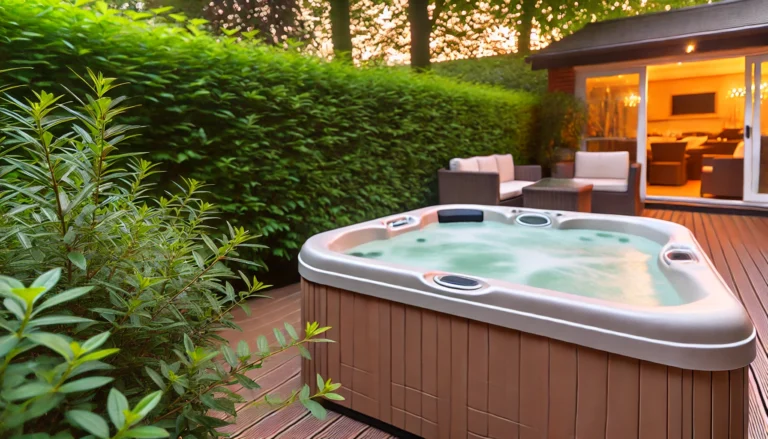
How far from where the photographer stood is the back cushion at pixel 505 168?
698 cm

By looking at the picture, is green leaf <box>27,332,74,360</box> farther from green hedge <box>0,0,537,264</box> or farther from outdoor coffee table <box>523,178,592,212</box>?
outdoor coffee table <box>523,178,592,212</box>

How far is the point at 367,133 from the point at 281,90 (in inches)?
48.0

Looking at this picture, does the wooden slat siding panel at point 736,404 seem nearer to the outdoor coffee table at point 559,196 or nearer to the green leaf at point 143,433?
the green leaf at point 143,433

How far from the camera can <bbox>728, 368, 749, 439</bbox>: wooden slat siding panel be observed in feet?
4.59

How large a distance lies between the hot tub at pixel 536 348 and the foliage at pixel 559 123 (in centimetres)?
655

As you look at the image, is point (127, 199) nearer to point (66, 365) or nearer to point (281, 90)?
point (66, 365)

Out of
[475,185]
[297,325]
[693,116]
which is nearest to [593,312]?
[297,325]

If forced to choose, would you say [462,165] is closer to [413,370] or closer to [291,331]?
[413,370]

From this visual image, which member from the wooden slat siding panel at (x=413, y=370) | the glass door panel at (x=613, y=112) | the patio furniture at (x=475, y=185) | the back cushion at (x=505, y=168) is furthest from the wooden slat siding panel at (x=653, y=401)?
the glass door panel at (x=613, y=112)

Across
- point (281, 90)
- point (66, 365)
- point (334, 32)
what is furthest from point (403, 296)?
point (334, 32)

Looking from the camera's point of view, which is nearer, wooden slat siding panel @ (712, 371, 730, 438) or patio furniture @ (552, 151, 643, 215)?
wooden slat siding panel @ (712, 371, 730, 438)

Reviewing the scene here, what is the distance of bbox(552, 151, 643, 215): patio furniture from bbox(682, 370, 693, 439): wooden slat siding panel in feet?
16.6

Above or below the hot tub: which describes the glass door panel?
above

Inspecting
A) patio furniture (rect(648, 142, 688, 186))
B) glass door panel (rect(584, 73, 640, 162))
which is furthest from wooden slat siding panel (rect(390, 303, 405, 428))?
patio furniture (rect(648, 142, 688, 186))
